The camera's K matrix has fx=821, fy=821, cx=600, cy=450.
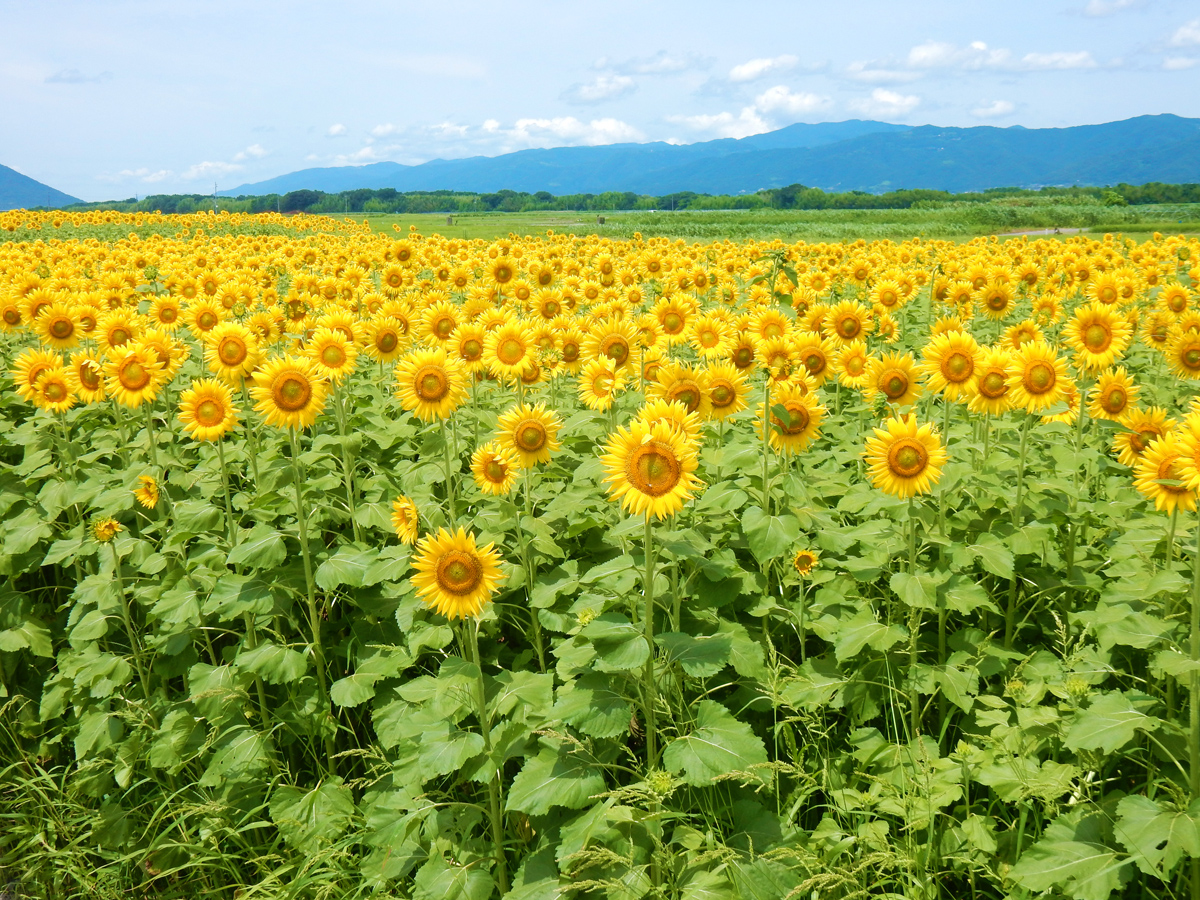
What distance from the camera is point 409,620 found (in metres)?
3.74

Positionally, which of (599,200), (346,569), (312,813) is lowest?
(312,813)

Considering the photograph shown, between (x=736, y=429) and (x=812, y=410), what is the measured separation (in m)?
1.70

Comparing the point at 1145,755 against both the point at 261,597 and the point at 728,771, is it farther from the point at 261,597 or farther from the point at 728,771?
the point at 261,597

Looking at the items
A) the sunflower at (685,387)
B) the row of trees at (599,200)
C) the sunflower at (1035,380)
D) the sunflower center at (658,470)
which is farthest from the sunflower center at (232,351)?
the row of trees at (599,200)

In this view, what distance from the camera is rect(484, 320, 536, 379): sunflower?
5.16 meters

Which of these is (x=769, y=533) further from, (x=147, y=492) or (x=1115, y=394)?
(x=147, y=492)

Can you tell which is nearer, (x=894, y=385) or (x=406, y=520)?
(x=406, y=520)

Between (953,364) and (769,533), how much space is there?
1530 mm

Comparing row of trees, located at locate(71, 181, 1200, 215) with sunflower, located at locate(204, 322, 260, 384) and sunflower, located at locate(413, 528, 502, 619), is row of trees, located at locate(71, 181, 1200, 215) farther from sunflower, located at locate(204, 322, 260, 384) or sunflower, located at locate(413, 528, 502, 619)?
sunflower, located at locate(413, 528, 502, 619)

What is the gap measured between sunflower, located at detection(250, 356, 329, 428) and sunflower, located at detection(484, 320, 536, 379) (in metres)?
1.18

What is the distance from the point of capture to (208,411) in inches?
182

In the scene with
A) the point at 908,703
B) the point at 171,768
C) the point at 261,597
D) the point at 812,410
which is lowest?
the point at 171,768

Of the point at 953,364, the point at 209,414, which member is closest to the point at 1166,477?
the point at 953,364

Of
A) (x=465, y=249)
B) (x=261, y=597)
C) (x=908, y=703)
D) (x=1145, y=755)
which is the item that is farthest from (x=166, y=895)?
(x=465, y=249)
